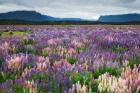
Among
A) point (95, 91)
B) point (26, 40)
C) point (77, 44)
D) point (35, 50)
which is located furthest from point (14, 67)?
point (26, 40)

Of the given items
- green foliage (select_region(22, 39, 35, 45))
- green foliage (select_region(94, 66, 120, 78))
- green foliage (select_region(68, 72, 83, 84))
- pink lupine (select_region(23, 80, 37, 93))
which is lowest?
green foliage (select_region(22, 39, 35, 45))

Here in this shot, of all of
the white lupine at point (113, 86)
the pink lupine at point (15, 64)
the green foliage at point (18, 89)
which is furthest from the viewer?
the pink lupine at point (15, 64)

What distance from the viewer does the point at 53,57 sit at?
812cm

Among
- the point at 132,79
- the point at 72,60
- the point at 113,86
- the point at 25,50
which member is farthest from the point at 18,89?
the point at 25,50

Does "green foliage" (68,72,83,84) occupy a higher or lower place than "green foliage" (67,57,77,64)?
higher

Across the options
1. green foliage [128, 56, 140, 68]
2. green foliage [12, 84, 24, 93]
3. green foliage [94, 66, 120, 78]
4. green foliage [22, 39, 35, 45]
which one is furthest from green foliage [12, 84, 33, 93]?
green foliage [22, 39, 35, 45]

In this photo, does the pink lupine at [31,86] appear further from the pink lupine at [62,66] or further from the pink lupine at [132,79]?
the pink lupine at [132,79]

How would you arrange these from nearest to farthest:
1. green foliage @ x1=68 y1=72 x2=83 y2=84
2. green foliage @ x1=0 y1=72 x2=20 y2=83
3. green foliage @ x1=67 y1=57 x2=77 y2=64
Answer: green foliage @ x1=68 y1=72 x2=83 y2=84
green foliage @ x1=0 y1=72 x2=20 y2=83
green foliage @ x1=67 y1=57 x2=77 y2=64

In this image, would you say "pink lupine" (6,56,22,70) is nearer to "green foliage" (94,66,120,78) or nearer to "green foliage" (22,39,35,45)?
"green foliage" (94,66,120,78)

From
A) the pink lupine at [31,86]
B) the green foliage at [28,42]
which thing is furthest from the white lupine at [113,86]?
the green foliage at [28,42]

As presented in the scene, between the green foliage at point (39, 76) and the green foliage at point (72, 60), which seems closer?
the green foliage at point (39, 76)

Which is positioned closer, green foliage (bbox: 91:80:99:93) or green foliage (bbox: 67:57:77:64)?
green foliage (bbox: 91:80:99:93)

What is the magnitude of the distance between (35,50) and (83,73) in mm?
4427

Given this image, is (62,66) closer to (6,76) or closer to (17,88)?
(6,76)
